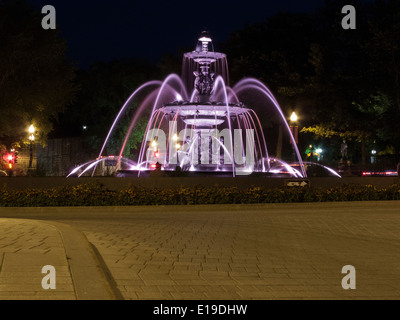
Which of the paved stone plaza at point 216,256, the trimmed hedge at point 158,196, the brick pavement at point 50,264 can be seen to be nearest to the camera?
the brick pavement at point 50,264

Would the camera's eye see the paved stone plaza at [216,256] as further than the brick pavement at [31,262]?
Yes

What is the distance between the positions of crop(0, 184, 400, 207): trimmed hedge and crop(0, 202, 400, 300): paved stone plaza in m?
4.53

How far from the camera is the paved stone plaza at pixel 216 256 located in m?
7.32

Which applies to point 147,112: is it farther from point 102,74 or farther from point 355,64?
point 355,64

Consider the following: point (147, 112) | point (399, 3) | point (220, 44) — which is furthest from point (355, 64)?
point (147, 112)

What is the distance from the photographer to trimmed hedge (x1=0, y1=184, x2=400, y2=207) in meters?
20.9

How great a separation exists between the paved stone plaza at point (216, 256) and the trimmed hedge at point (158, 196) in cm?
453

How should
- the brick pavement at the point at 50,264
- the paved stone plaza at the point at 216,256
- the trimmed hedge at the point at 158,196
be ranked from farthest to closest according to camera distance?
the trimmed hedge at the point at 158,196, the paved stone plaza at the point at 216,256, the brick pavement at the point at 50,264

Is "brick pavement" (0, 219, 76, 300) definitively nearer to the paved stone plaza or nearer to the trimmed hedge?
the paved stone plaza

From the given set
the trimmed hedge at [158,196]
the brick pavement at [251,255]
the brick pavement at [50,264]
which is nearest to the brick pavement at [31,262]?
the brick pavement at [50,264]

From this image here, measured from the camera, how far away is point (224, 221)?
16.0 meters

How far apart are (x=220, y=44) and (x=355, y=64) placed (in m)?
12.9

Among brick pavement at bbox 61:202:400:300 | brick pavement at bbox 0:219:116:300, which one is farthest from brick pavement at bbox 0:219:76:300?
brick pavement at bbox 61:202:400:300

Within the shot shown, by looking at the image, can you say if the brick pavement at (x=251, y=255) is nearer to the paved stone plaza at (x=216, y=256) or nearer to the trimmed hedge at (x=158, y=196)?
the paved stone plaza at (x=216, y=256)
